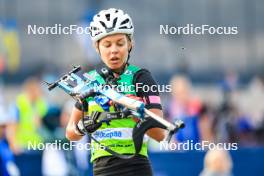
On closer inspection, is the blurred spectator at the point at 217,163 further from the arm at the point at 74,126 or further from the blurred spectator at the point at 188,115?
the arm at the point at 74,126

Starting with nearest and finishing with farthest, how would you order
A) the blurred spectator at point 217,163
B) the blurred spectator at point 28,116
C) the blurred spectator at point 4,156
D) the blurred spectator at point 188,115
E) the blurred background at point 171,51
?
1. the blurred spectator at point 4,156
2. the blurred spectator at point 217,163
3. the blurred spectator at point 188,115
4. the blurred spectator at point 28,116
5. the blurred background at point 171,51

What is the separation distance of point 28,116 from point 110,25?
7730 millimetres

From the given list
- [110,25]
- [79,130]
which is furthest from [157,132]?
[110,25]

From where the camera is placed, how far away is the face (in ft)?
23.0

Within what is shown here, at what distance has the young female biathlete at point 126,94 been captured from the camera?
6.93 m

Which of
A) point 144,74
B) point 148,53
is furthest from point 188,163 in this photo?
point 148,53

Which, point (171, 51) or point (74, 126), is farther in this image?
point (171, 51)

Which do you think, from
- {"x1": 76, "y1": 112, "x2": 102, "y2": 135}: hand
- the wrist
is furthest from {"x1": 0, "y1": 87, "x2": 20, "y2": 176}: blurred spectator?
{"x1": 76, "y1": 112, "x2": 102, "y2": 135}: hand

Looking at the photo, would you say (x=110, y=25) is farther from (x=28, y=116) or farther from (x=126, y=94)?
(x=28, y=116)

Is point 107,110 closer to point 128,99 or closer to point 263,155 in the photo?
point 128,99

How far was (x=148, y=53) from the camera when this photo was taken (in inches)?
824

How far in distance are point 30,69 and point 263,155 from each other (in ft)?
32.8

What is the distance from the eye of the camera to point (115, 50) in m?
6.98

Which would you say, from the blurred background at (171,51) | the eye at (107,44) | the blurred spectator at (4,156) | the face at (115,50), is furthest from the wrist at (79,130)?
the blurred background at (171,51)
